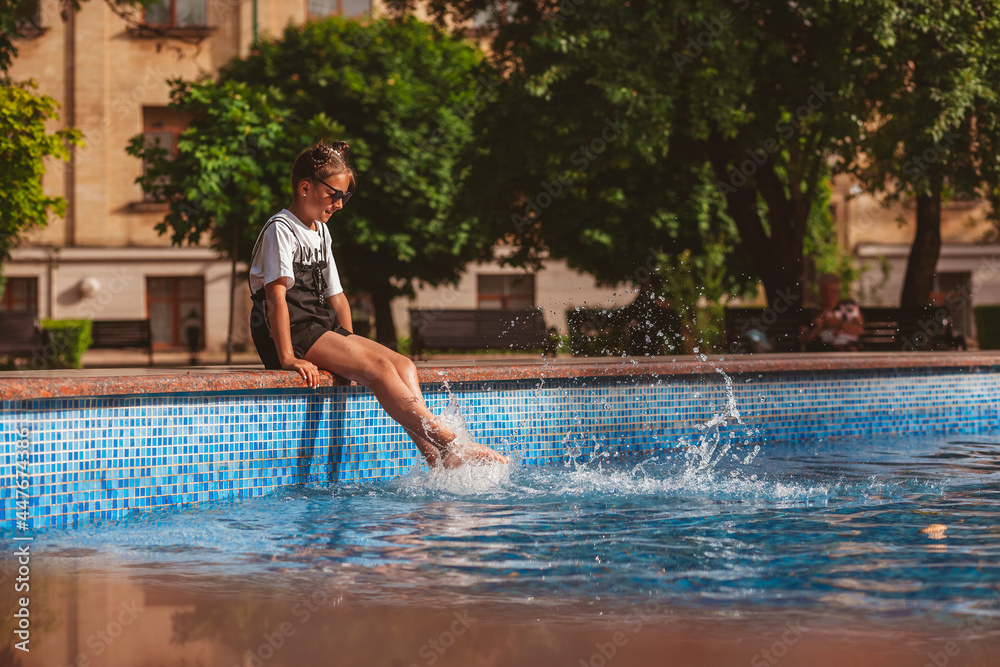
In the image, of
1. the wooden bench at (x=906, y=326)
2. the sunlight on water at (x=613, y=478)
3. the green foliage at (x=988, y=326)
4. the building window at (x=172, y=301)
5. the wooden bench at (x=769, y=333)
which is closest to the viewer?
the sunlight on water at (x=613, y=478)

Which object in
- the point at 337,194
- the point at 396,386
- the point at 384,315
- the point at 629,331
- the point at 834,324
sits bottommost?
the point at 396,386

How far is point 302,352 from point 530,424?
1.75 m

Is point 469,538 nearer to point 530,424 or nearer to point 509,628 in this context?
point 509,628

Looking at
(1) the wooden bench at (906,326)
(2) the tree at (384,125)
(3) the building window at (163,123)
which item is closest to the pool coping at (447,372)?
(1) the wooden bench at (906,326)

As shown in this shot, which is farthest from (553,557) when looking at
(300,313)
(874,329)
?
(874,329)

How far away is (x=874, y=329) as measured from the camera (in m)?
13.2

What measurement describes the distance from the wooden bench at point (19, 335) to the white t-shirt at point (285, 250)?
13.7m

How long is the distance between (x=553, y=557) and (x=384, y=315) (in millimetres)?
16543

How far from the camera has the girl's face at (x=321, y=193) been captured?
5398mm

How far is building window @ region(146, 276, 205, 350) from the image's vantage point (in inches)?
1093

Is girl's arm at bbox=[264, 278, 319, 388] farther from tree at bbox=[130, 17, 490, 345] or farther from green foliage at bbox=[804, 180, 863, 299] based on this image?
green foliage at bbox=[804, 180, 863, 299]

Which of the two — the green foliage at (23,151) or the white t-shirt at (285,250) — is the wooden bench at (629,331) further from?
the white t-shirt at (285,250)

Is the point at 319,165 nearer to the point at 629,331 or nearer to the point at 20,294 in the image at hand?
the point at 629,331

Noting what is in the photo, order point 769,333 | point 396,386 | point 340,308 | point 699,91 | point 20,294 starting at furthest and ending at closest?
point 20,294 < point 769,333 < point 699,91 < point 340,308 < point 396,386
